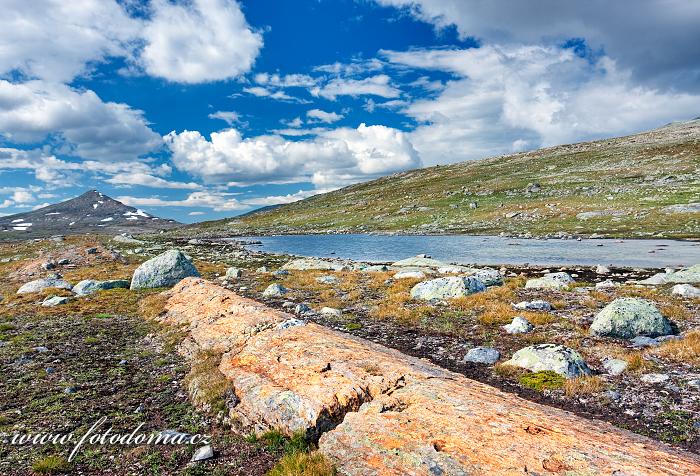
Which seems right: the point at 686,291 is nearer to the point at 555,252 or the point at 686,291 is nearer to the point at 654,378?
the point at 654,378

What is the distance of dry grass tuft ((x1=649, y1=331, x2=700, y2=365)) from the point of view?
13.8 m

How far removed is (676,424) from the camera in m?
10.0

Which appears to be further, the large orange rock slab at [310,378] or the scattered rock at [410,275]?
the scattered rock at [410,275]

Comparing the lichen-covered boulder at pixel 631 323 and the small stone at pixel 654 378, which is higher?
the lichen-covered boulder at pixel 631 323

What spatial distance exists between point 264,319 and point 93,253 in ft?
201

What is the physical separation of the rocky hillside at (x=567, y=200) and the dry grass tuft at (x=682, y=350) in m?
68.3

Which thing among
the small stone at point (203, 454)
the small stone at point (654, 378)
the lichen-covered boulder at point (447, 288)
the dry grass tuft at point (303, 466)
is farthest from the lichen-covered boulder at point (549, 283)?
the small stone at point (203, 454)

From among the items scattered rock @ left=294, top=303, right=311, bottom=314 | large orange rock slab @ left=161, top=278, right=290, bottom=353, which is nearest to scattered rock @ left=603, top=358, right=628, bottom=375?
large orange rock slab @ left=161, top=278, right=290, bottom=353

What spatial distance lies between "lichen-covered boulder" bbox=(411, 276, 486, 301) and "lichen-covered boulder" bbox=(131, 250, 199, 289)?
72.2ft

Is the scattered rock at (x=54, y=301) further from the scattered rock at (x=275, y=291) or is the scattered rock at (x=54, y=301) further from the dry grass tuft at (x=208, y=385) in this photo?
the dry grass tuft at (x=208, y=385)

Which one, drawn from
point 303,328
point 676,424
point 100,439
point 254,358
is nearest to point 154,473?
point 100,439

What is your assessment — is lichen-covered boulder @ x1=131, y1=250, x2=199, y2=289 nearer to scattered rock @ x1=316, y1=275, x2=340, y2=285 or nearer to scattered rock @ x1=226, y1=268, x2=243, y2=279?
scattered rock @ x1=226, y1=268, x2=243, y2=279

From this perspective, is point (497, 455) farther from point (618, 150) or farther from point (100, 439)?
point (618, 150)

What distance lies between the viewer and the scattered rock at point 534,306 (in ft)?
70.6
